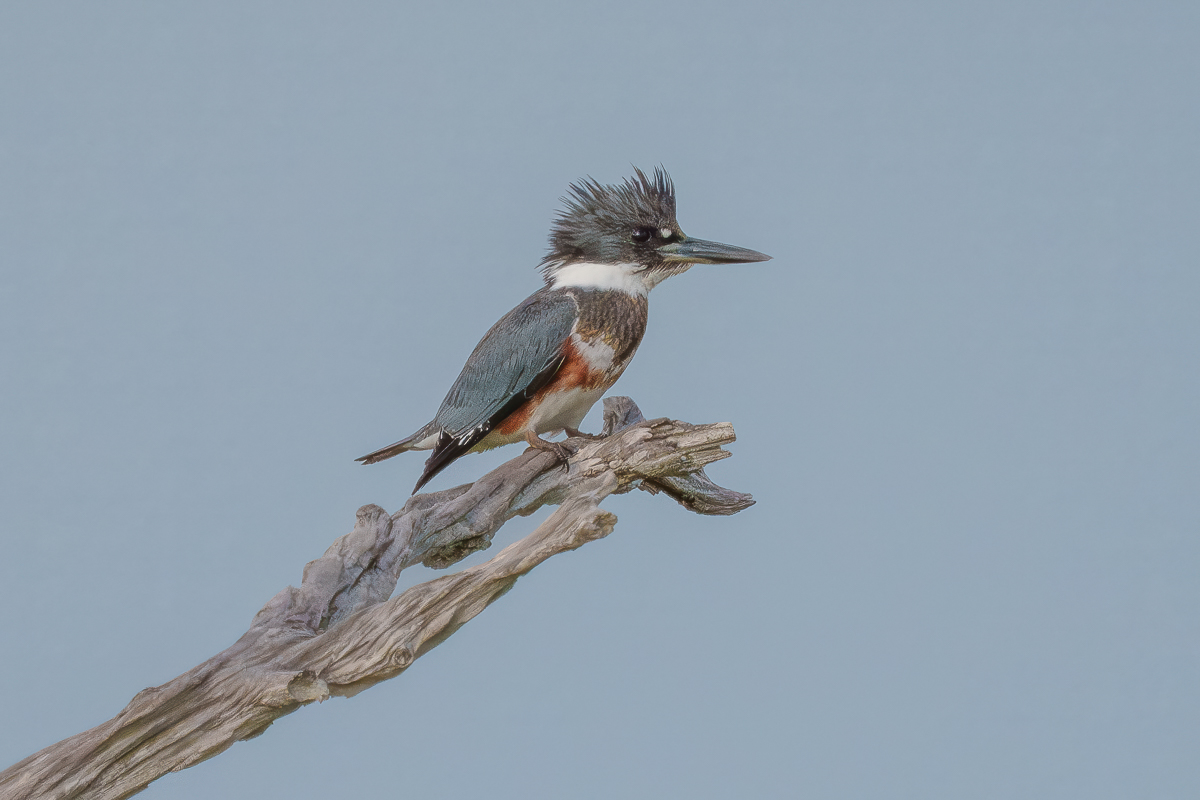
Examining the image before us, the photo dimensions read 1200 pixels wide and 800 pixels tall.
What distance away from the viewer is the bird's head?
9.83ft

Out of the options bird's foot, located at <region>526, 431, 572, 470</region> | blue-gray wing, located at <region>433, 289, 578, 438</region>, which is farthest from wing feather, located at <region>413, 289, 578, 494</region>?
bird's foot, located at <region>526, 431, 572, 470</region>

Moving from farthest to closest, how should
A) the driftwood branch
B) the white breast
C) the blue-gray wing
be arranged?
the white breast < the blue-gray wing < the driftwood branch

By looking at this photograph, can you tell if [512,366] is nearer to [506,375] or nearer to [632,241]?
[506,375]

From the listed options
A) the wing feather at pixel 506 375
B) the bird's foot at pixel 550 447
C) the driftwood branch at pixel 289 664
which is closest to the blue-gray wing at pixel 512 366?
the wing feather at pixel 506 375

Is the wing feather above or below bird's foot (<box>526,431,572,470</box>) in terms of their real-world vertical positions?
above

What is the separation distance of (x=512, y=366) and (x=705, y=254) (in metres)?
0.64

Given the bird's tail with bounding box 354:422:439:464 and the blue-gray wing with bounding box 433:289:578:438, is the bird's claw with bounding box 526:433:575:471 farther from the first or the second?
the bird's tail with bounding box 354:422:439:464

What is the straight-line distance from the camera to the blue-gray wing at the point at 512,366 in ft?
9.32

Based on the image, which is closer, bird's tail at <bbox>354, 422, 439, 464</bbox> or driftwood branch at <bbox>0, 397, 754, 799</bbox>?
driftwood branch at <bbox>0, 397, 754, 799</bbox>

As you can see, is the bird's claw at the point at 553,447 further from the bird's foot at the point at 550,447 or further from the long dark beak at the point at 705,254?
the long dark beak at the point at 705,254

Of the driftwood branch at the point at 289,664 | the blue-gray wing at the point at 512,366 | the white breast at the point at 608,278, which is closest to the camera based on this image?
the driftwood branch at the point at 289,664

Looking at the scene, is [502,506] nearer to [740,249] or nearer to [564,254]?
[564,254]

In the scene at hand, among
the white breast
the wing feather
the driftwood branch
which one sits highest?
the white breast

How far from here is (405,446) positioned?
10.2 ft
